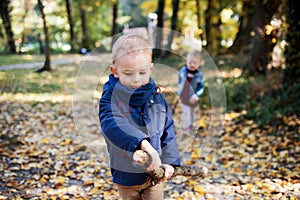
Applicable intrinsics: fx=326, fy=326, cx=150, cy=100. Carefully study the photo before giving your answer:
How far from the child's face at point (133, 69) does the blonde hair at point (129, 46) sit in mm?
25

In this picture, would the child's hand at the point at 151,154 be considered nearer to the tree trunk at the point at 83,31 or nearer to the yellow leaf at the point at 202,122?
the yellow leaf at the point at 202,122

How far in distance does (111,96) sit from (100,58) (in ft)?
2.66

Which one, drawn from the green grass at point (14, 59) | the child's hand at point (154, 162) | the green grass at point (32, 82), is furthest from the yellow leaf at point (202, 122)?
the green grass at point (14, 59)

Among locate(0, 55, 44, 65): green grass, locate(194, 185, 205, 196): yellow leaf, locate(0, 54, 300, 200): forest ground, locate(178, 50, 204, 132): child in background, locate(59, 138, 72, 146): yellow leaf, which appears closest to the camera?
locate(0, 54, 300, 200): forest ground

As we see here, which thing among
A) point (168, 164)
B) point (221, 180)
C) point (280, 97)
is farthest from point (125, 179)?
point (280, 97)

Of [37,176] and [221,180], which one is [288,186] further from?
[37,176]

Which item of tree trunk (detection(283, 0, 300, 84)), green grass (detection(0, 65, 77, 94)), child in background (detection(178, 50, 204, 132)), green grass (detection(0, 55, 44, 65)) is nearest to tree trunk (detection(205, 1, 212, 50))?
green grass (detection(0, 65, 77, 94))

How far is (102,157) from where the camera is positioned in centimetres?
480

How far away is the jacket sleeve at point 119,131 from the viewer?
1868mm

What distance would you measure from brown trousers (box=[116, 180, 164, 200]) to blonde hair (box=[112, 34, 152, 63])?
0.85 metres

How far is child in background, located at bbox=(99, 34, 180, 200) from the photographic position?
1.90 m

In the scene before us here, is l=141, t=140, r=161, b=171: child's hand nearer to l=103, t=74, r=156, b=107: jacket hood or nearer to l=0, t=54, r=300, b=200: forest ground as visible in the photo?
l=103, t=74, r=156, b=107: jacket hood

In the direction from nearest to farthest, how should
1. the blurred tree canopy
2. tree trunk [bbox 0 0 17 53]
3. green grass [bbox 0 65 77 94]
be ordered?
the blurred tree canopy, green grass [bbox 0 65 77 94], tree trunk [bbox 0 0 17 53]

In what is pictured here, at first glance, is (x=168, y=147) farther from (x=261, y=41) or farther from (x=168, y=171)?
(x=261, y=41)
